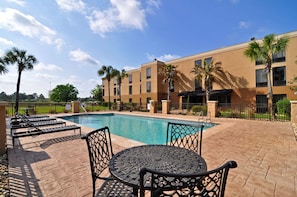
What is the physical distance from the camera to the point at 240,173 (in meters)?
3.14

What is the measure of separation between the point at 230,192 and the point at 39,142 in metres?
6.25

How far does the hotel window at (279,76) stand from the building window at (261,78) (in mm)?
816

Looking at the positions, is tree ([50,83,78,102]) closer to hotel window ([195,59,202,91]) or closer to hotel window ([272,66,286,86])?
hotel window ([195,59,202,91])

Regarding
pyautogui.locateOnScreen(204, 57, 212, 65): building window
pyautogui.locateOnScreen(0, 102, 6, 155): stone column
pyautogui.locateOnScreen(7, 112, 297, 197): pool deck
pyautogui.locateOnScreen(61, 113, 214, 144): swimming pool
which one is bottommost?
pyautogui.locateOnScreen(61, 113, 214, 144): swimming pool

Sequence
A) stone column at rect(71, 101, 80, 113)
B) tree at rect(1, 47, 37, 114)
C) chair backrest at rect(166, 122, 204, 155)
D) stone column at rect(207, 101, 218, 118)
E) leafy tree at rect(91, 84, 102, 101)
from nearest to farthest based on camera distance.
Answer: chair backrest at rect(166, 122, 204, 155) → stone column at rect(207, 101, 218, 118) → tree at rect(1, 47, 37, 114) → stone column at rect(71, 101, 80, 113) → leafy tree at rect(91, 84, 102, 101)

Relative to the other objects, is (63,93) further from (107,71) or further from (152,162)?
(152,162)

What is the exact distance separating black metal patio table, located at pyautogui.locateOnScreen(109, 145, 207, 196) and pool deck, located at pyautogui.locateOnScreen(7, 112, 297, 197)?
41.5 inches

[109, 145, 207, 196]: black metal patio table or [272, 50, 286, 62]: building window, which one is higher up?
[272, 50, 286, 62]: building window

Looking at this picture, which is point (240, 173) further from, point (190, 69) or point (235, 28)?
point (190, 69)

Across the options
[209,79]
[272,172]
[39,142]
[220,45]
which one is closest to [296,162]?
[272,172]

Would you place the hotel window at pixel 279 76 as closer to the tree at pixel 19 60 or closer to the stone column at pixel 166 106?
the stone column at pixel 166 106

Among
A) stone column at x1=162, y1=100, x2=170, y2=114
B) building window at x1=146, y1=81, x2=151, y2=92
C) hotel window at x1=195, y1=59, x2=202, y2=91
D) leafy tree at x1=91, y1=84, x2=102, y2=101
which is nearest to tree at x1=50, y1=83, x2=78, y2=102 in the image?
leafy tree at x1=91, y1=84, x2=102, y2=101

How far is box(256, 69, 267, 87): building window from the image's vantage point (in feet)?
55.2

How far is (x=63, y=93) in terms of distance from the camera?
176 feet
